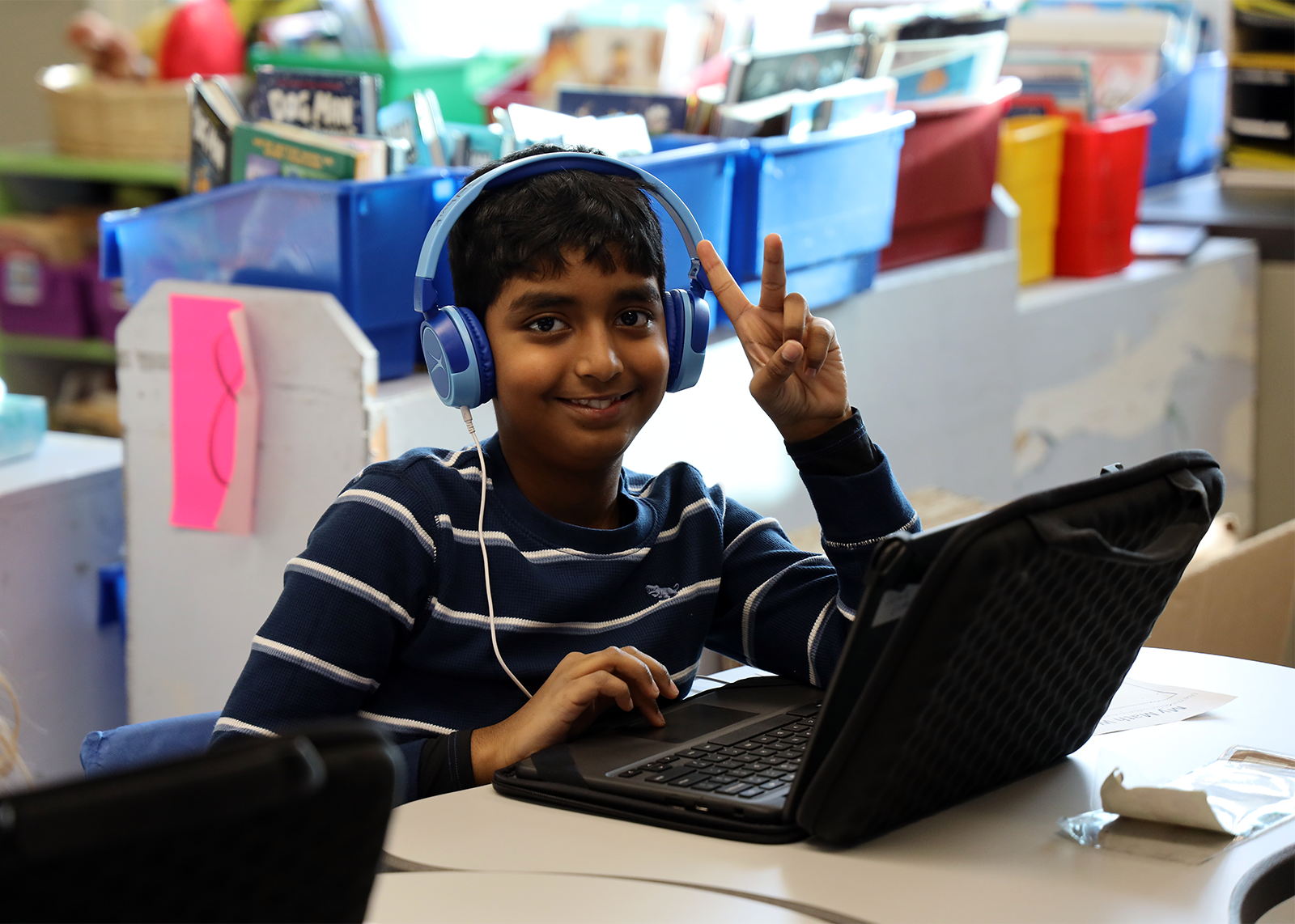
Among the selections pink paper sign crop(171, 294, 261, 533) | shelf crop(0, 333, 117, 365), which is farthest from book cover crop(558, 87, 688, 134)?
shelf crop(0, 333, 117, 365)

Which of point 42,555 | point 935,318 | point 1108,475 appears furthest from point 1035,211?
point 1108,475

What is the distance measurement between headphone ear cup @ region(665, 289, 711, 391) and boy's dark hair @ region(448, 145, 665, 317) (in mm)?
26

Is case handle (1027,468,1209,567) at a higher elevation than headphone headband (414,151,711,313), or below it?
below

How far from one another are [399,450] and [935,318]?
3.21ft

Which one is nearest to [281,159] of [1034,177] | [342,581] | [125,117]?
[342,581]

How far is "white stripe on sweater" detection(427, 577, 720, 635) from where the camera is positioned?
0.93 meters

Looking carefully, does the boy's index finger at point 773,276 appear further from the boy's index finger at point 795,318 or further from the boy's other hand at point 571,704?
the boy's other hand at point 571,704

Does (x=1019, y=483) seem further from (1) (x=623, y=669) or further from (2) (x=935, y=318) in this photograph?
(1) (x=623, y=669)

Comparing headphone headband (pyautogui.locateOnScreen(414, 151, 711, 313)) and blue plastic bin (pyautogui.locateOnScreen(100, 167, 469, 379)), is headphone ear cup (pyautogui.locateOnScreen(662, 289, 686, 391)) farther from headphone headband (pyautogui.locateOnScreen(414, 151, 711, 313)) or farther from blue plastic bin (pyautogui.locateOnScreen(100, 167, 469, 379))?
blue plastic bin (pyautogui.locateOnScreen(100, 167, 469, 379))

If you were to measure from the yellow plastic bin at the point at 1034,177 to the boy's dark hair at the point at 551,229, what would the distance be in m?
1.45

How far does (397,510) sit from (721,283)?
270mm

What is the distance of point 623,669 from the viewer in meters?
0.84

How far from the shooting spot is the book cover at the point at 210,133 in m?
1.51

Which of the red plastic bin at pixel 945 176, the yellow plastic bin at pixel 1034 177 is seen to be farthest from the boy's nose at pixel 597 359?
the yellow plastic bin at pixel 1034 177
